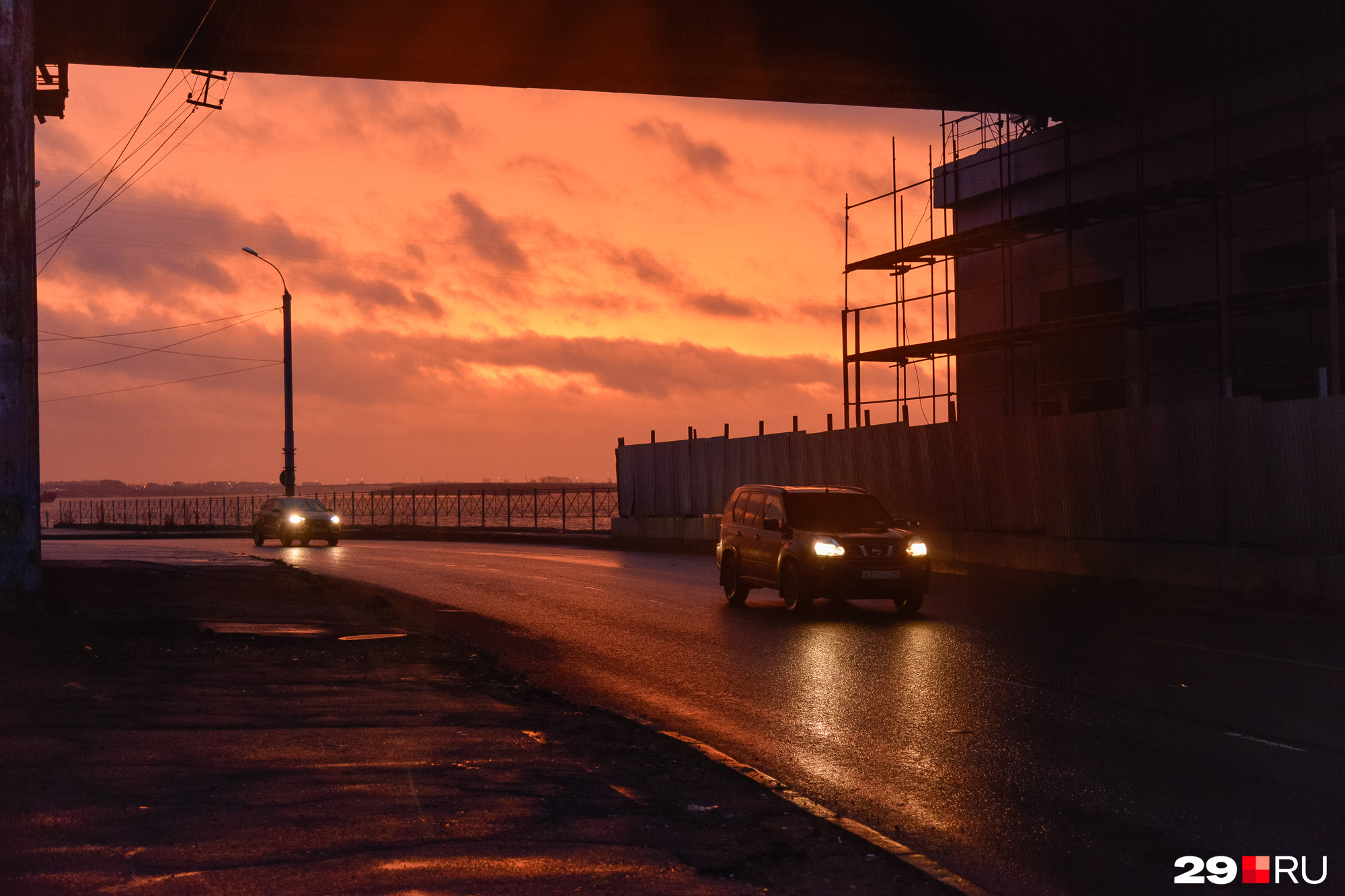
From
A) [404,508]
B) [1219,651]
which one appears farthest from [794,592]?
[404,508]

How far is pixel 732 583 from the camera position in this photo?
18344 mm

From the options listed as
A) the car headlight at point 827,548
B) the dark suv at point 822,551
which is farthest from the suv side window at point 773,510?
the car headlight at point 827,548

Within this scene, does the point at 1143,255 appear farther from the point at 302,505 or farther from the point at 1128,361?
the point at 302,505

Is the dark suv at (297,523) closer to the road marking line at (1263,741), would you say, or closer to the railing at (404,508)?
the railing at (404,508)

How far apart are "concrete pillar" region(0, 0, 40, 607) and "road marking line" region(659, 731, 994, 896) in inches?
365

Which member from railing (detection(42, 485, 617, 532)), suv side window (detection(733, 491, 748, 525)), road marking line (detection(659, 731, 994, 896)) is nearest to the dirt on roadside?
road marking line (detection(659, 731, 994, 896))

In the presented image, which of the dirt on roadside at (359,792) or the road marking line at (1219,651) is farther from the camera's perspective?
the road marking line at (1219,651)

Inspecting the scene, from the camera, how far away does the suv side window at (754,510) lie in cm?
1788

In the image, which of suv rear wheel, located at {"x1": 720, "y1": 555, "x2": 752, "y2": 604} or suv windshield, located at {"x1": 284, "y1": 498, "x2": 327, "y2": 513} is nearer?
suv rear wheel, located at {"x1": 720, "y1": 555, "x2": 752, "y2": 604}

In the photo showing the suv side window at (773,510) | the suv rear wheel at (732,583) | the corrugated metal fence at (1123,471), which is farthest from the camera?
the suv rear wheel at (732,583)

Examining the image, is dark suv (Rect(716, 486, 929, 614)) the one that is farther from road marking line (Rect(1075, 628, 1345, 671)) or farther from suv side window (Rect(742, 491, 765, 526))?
road marking line (Rect(1075, 628, 1345, 671))

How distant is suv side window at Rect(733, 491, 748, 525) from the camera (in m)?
18.5

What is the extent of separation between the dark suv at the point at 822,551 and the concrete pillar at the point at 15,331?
359 inches

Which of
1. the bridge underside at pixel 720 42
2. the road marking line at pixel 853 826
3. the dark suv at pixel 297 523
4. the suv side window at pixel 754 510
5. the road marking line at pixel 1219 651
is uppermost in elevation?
the bridge underside at pixel 720 42
